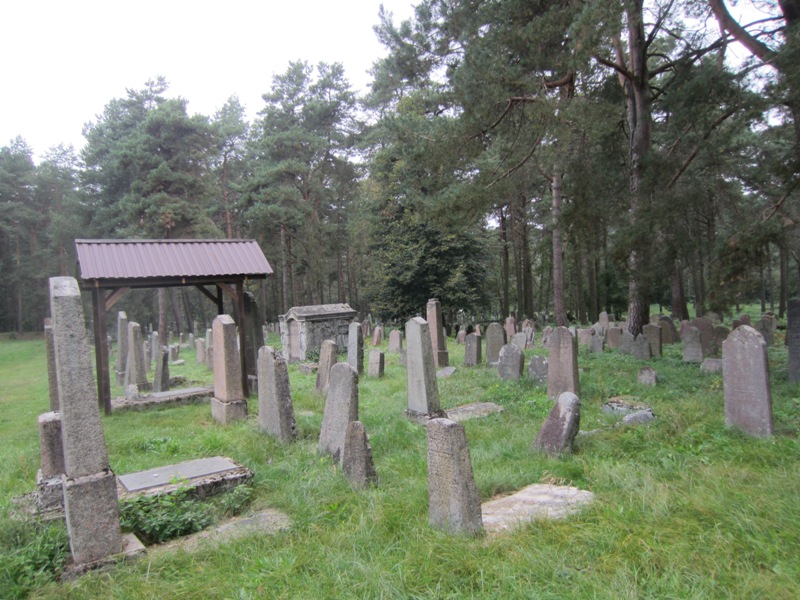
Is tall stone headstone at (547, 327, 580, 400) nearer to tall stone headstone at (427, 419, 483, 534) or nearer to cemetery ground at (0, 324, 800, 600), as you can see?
cemetery ground at (0, 324, 800, 600)

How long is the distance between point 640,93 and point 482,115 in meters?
5.00

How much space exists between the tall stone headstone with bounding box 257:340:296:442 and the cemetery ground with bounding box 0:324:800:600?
190 millimetres

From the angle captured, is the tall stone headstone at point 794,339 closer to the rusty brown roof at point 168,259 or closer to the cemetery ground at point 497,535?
the cemetery ground at point 497,535

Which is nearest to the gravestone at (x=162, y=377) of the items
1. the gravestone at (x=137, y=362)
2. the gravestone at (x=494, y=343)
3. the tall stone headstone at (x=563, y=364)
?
the gravestone at (x=137, y=362)

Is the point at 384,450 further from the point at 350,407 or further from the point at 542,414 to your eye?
the point at 542,414

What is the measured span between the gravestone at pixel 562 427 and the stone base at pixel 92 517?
3.86m

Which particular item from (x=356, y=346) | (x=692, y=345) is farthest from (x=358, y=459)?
(x=692, y=345)

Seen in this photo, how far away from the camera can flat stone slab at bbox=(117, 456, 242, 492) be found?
466 cm

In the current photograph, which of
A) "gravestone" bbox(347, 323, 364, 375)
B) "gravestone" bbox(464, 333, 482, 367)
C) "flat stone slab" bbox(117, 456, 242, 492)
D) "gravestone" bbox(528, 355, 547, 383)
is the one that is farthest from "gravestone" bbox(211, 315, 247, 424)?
"gravestone" bbox(464, 333, 482, 367)

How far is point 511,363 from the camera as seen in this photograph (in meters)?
9.55

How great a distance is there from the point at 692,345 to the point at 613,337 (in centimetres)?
330

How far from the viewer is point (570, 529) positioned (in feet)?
11.2

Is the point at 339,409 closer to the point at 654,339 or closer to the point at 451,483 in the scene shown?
the point at 451,483

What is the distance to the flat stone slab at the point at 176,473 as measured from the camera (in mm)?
4660
